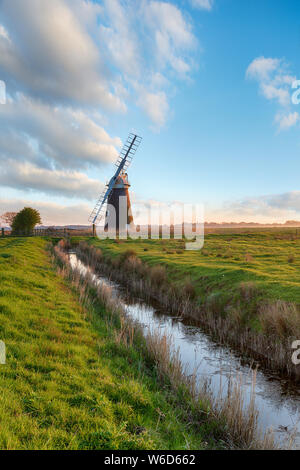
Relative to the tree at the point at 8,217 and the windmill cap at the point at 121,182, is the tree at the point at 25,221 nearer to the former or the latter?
the windmill cap at the point at 121,182

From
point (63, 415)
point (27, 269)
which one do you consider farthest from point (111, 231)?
point (63, 415)

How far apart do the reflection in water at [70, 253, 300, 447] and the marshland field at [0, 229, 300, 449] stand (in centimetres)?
67

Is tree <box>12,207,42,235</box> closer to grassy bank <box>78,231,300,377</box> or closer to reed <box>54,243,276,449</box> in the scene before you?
grassy bank <box>78,231,300,377</box>

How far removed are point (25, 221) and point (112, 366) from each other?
59.8m

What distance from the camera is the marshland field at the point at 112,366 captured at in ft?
15.0

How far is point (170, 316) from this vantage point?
563 inches

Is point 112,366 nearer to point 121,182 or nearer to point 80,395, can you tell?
point 80,395

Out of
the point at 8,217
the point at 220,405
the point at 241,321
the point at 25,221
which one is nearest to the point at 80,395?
the point at 220,405

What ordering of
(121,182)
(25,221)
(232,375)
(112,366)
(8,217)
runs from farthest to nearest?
(8,217) < (25,221) < (121,182) < (232,375) < (112,366)

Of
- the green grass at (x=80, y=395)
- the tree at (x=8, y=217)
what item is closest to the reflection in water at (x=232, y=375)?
the green grass at (x=80, y=395)

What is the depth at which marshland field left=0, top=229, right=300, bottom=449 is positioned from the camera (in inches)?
180

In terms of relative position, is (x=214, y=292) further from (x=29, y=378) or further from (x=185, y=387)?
(x=29, y=378)

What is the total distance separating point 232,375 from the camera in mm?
8391
